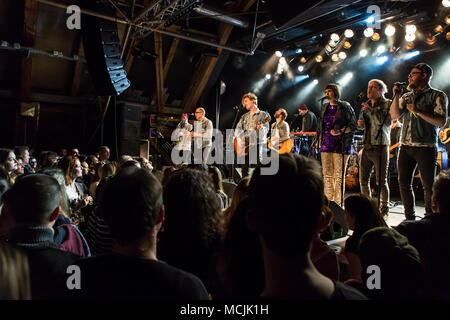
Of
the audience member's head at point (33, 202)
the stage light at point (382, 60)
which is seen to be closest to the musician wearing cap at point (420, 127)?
the audience member's head at point (33, 202)

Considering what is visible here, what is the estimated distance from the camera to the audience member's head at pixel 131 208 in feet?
3.19

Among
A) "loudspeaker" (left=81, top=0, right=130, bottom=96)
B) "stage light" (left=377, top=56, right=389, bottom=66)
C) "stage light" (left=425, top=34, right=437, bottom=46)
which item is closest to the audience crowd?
"loudspeaker" (left=81, top=0, right=130, bottom=96)

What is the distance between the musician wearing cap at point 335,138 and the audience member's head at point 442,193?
238 centimetres

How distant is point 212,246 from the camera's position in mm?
1396

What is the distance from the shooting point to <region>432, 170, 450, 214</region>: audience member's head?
5.22ft

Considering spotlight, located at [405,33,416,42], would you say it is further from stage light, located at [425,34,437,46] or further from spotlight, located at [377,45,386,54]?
spotlight, located at [377,45,386,54]

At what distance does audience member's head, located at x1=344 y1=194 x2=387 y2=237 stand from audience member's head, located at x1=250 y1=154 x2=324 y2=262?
46.3 inches

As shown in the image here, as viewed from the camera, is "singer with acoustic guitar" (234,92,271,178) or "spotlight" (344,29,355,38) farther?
"spotlight" (344,29,355,38)

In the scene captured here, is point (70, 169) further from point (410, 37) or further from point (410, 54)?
point (410, 54)

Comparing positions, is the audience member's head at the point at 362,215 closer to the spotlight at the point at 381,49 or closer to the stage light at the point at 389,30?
the stage light at the point at 389,30

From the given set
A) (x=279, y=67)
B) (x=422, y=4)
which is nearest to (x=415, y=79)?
(x=422, y=4)

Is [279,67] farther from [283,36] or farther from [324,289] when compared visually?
[324,289]

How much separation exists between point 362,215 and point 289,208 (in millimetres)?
1285

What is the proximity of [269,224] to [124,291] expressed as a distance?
46 centimetres
